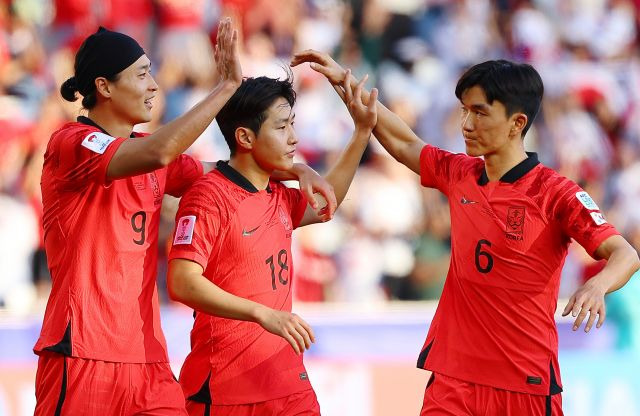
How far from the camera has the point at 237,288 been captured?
544cm

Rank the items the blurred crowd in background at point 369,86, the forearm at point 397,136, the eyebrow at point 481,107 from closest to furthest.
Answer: the eyebrow at point 481,107 < the forearm at point 397,136 < the blurred crowd in background at point 369,86

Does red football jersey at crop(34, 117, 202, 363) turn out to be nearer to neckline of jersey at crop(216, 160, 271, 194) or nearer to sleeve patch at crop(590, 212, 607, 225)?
neckline of jersey at crop(216, 160, 271, 194)

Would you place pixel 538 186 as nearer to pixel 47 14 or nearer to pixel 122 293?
pixel 122 293

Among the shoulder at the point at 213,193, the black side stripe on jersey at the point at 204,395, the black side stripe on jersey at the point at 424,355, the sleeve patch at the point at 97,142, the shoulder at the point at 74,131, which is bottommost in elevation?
the black side stripe on jersey at the point at 204,395

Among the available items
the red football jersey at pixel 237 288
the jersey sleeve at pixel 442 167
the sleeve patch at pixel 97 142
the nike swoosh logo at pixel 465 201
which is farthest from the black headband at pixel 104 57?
the nike swoosh logo at pixel 465 201

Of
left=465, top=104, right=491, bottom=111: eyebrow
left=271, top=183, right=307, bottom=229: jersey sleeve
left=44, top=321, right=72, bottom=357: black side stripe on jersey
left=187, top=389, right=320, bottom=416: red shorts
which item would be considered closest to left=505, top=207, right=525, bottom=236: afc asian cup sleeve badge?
left=465, top=104, right=491, bottom=111: eyebrow

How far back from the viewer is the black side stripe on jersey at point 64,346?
4.97 metres

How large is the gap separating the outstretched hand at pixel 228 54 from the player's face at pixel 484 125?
1300mm

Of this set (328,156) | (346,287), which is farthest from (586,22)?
(346,287)

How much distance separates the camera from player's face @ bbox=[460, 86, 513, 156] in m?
5.68

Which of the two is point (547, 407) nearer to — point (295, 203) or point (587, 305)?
point (587, 305)

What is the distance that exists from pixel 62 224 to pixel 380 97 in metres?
5.92

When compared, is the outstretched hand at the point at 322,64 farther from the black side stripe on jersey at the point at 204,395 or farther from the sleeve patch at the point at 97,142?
the black side stripe on jersey at the point at 204,395

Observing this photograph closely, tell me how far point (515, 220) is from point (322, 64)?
4.28 ft
